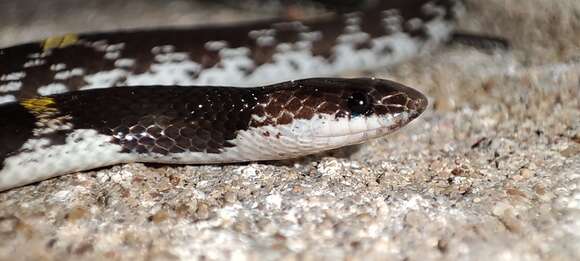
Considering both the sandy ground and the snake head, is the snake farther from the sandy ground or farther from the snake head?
the sandy ground

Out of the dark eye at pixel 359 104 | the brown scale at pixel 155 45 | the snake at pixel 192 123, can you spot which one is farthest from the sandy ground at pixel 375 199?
the brown scale at pixel 155 45

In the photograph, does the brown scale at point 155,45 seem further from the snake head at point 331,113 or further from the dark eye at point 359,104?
the dark eye at point 359,104

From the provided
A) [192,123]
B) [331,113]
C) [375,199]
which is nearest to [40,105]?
[192,123]

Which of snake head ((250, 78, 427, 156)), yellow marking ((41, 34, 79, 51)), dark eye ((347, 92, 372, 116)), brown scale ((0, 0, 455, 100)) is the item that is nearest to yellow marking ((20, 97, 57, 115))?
brown scale ((0, 0, 455, 100))

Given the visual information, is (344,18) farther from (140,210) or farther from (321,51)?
(140,210)

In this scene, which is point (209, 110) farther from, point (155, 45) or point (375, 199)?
point (155, 45)

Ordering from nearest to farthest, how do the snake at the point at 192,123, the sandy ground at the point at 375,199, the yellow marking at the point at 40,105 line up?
the sandy ground at the point at 375,199 < the snake at the point at 192,123 < the yellow marking at the point at 40,105

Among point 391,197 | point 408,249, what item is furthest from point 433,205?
point 408,249
